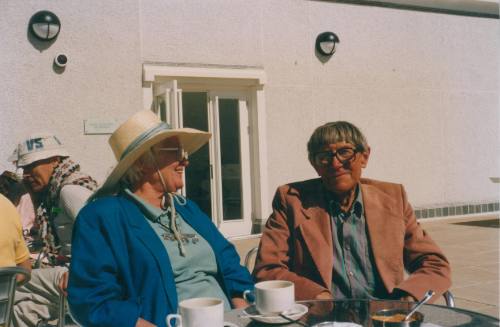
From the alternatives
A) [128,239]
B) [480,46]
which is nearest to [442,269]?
[128,239]

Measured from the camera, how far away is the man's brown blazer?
264cm

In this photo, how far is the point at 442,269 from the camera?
2662 mm

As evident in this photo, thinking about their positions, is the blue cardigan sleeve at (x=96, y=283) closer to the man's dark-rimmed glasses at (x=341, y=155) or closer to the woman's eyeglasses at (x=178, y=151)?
the woman's eyeglasses at (x=178, y=151)

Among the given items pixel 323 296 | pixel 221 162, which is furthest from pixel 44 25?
pixel 323 296

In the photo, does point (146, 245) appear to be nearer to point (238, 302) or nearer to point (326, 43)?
point (238, 302)

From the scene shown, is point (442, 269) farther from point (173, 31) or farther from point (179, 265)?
point (173, 31)

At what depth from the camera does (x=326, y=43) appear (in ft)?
30.2

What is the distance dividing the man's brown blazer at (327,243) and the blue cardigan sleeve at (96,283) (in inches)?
30.8

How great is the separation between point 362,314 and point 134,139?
128 cm

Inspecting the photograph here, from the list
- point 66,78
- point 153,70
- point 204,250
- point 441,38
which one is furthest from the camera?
point 441,38

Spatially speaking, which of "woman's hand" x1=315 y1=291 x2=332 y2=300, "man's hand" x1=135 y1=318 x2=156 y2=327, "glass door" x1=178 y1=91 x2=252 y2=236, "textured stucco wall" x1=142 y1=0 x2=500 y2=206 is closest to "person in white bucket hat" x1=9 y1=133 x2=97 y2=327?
"man's hand" x1=135 y1=318 x2=156 y2=327

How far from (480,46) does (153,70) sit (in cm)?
691

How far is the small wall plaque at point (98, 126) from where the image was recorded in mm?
7594

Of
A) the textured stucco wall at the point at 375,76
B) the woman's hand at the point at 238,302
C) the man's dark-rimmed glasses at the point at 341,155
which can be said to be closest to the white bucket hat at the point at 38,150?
the woman's hand at the point at 238,302
